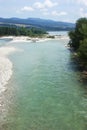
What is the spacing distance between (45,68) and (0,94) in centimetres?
2086

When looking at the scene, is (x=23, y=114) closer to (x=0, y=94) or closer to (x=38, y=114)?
(x=38, y=114)

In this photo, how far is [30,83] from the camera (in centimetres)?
4697

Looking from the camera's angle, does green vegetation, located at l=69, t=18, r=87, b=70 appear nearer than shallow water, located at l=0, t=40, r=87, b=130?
No

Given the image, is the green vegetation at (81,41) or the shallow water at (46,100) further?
the green vegetation at (81,41)

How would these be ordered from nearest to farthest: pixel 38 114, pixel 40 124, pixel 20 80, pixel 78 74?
1. pixel 40 124
2. pixel 38 114
3. pixel 20 80
4. pixel 78 74

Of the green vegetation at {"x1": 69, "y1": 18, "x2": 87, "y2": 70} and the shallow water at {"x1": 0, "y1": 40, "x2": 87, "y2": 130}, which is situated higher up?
the green vegetation at {"x1": 69, "y1": 18, "x2": 87, "y2": 70}

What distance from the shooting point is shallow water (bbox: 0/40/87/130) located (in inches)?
1186

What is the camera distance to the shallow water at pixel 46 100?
30.1 meters

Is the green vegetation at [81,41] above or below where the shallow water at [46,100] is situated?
above

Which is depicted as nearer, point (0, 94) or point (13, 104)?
point (13, 104)

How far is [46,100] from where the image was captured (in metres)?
37.8

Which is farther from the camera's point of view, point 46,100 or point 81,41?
point 81,41

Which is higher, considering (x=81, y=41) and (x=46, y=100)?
(x=81, y=41)

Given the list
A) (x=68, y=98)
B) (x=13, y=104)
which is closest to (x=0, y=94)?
(x=13, y=104)
